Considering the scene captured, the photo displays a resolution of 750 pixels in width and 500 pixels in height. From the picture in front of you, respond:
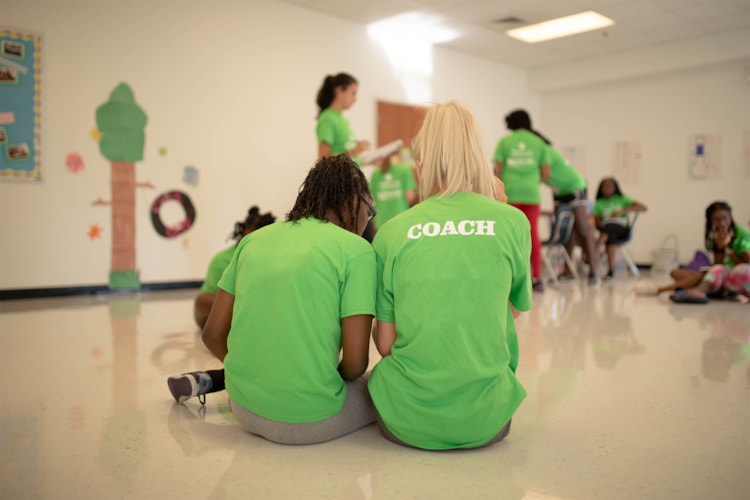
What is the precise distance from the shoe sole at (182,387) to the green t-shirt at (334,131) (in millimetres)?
2617

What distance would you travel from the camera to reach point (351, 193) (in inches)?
70.6

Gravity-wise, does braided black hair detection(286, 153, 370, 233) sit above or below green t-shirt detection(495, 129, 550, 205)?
below

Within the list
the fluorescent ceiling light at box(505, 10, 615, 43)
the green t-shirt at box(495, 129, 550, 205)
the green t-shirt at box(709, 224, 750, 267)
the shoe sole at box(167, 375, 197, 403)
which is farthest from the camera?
the fluorescent ceiling light at box(505, 10, 615, 43)

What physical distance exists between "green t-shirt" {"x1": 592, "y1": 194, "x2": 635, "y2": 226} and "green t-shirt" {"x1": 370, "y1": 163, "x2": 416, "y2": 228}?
9.84ft

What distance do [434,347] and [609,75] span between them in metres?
8.73

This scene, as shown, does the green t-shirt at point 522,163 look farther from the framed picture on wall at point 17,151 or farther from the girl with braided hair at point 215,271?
the framed picture on wall at point 17,151

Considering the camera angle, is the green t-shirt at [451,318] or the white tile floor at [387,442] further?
the green t-shirt at [451,318]

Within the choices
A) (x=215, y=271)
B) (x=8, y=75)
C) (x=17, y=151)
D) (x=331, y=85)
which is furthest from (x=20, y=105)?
(x=215, y=271)

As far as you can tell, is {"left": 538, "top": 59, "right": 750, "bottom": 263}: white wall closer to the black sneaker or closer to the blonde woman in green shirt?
the blonde woman in green shirt

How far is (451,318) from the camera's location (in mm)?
1536

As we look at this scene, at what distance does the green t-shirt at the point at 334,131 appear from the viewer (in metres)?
4.40

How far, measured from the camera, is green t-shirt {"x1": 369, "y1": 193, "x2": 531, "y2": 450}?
1.54m

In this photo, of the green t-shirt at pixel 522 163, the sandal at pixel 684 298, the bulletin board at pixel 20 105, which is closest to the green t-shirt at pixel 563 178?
the green t-shirt at pixel 522 163

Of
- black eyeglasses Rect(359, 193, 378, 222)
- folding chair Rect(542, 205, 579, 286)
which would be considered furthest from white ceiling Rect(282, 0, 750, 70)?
black eyeglasses Rect(359, 193, 378, 222)
